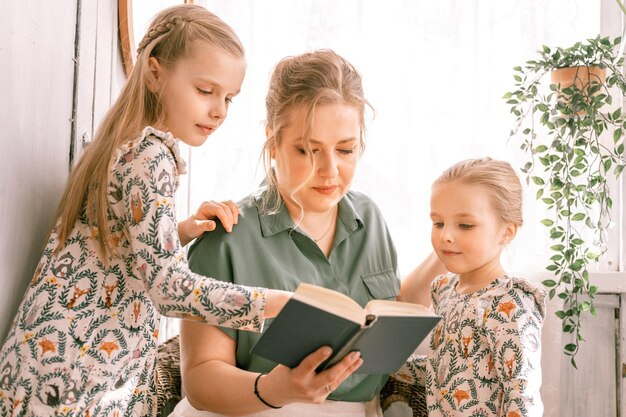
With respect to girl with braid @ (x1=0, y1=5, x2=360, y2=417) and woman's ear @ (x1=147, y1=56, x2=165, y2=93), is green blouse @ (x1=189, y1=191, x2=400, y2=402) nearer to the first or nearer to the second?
girl with braid @ (x1=0, y1=5, x2=360, y2=417)

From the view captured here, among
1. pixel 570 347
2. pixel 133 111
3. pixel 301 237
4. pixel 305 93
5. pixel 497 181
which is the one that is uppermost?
pixel 305 93

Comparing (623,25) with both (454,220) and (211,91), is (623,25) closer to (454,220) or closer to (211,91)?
(454,220)

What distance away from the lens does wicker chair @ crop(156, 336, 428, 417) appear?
199cm

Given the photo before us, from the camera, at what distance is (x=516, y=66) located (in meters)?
2.56

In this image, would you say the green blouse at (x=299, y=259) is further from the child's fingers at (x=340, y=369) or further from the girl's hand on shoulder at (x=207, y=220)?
the child's fingers at (x=340, y=369)

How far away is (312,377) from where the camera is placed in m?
1.37

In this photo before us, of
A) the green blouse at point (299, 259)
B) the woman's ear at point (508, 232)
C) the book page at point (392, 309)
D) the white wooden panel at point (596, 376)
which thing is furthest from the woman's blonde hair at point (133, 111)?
the white wooden panel at point (596, 376)

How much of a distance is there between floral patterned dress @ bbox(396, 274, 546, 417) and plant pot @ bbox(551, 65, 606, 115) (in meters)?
0.92

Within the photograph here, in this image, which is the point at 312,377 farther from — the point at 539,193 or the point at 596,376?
the point at 596,376

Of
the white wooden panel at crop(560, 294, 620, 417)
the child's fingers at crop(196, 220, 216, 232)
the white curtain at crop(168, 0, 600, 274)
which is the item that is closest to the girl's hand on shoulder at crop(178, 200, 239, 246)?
the child's fingers at crop(196, 220, 216, 232)

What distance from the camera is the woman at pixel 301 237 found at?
1.79 m

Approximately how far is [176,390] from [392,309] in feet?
3.14

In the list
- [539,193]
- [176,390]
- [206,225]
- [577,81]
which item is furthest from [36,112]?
[577,81]

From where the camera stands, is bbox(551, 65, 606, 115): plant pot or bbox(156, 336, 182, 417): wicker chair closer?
bbox(156, 336, 182, 417): wicker chair
